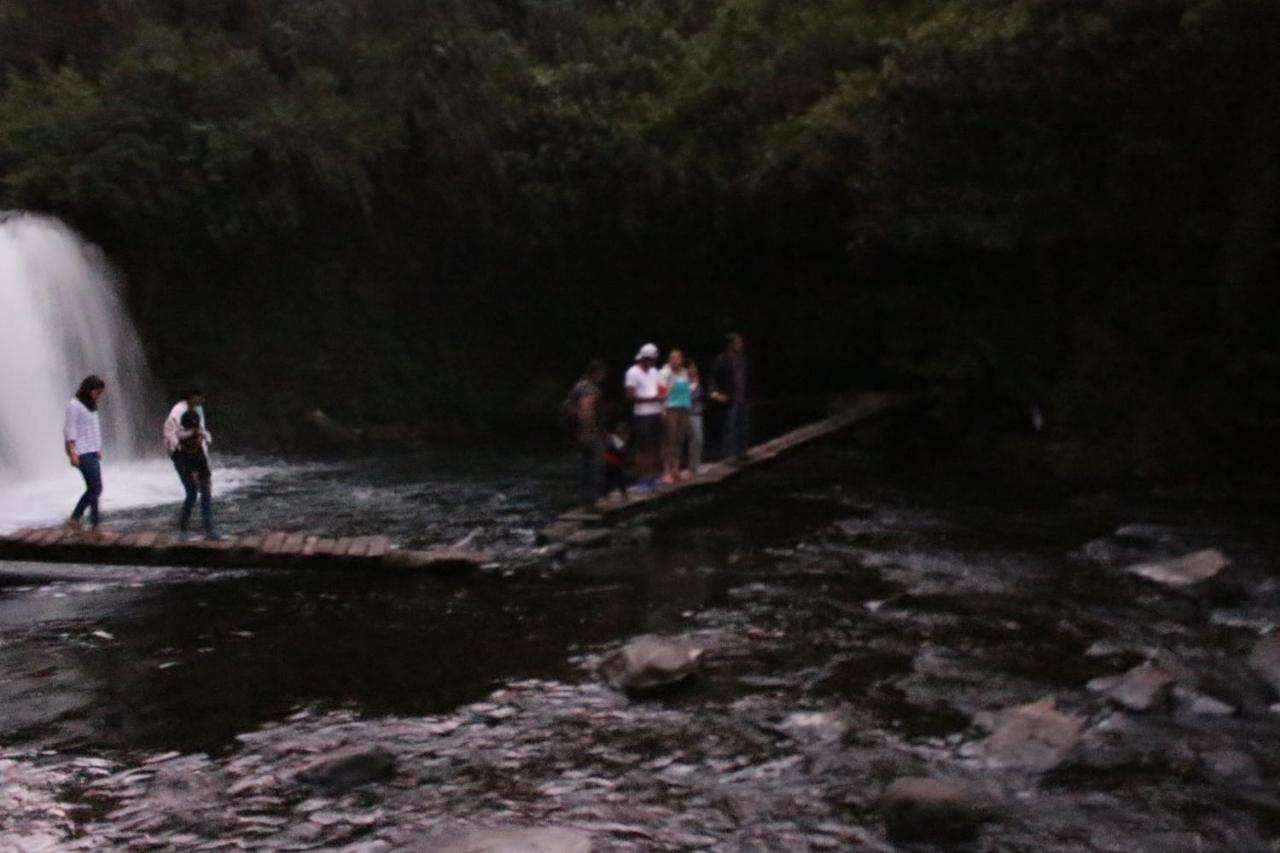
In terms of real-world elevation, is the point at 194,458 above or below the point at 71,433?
below

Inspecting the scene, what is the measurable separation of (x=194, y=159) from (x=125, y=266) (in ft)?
7.41

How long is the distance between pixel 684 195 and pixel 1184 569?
12796 mm

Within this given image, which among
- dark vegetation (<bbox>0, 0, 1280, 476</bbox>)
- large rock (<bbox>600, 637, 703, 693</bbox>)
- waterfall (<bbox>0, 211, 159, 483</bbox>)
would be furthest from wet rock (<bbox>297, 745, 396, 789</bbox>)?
waterfall (<bbox>0, 211, 159, 483</bbox>)

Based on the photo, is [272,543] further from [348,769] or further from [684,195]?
[684,195]

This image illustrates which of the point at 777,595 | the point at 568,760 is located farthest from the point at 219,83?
the point at 568,760

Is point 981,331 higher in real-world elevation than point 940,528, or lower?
higher

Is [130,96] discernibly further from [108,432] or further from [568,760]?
[568,760]

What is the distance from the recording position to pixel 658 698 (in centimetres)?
868

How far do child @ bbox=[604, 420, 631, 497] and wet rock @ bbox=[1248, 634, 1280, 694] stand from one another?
7.04 metres

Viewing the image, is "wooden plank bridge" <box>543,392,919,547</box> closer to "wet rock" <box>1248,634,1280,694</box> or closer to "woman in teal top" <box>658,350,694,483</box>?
"woman in teal top" <box>658,350,694,483</box>

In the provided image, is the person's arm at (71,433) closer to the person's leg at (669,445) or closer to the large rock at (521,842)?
the person's leg at (669,445)

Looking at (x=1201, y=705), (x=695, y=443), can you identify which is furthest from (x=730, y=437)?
(x=1201, y=705)

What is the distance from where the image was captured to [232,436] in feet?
76.5

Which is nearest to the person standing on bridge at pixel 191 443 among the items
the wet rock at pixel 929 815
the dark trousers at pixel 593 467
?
the dark trousers at pixel 593 467
